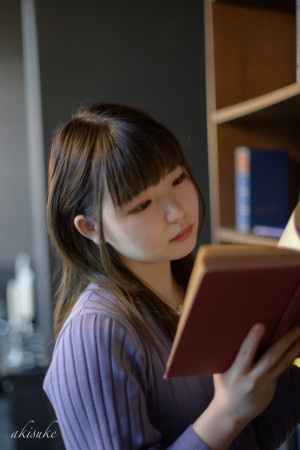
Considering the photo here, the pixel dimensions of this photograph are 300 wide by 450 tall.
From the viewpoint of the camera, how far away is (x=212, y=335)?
2.31ft

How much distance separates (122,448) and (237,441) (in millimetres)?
249

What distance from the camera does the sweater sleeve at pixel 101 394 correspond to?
847 mm

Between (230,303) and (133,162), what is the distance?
38cm

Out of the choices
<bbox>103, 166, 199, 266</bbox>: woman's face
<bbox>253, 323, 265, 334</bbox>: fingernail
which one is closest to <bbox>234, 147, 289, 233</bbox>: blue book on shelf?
<bbox>103, 166, 199, 266</bbox>: woman's face

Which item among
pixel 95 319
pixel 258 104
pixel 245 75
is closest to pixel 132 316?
pixel 95 319

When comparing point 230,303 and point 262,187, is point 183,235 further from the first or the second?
point 262,187

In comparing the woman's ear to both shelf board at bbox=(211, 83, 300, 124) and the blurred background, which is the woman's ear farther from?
the blurred background

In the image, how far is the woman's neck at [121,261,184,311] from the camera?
1.06 meters

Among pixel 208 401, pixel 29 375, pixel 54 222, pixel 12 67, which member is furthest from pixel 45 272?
pixel 12 67

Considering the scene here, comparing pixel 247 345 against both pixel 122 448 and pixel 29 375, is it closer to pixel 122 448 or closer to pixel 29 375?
pixel 122 448

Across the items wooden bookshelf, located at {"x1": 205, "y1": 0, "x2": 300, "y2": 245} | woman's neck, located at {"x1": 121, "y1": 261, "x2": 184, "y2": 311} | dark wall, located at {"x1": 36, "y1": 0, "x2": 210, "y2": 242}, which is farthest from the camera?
dark wall, located at {"x1": 36, "y1": 0, "x2": 210, "y2": 242}

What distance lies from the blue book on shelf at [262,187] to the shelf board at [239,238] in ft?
0.14

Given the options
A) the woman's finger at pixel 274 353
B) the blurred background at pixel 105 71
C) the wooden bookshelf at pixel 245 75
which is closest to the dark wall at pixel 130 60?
the blurred background at pixel 105 71

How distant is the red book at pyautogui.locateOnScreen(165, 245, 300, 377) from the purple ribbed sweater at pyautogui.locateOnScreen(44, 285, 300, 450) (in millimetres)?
149
